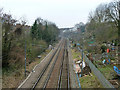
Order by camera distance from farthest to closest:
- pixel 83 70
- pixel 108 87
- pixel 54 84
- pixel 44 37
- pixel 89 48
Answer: pixel 44 37 → pixel 89 48 → pixel 83 70 → pixel 54 84 → pixel 108 87

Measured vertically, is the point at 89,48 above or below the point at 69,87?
above

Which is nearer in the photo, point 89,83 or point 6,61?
point 89,83

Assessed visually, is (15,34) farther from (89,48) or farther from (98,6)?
(98,6)

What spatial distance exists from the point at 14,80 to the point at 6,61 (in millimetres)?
2709

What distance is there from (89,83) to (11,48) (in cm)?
→ 953

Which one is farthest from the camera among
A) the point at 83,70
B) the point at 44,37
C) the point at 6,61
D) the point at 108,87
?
the point at 44,37

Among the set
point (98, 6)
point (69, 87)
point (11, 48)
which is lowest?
point (69, 87)

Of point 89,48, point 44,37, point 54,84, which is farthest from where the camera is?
point 44,37

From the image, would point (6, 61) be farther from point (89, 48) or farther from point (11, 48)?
point (89, 48)

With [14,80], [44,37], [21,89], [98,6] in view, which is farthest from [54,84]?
[98,6]

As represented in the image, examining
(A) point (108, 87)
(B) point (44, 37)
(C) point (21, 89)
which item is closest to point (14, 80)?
(C) point (21, 89)

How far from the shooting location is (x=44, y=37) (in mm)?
41125

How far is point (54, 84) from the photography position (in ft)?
41.2

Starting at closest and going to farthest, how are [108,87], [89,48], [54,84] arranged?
[108,87] < [54,84] < [89,48]
